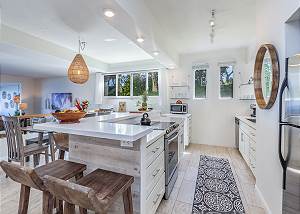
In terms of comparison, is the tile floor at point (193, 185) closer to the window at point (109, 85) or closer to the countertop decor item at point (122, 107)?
the countertop decor item at point (122, 107)

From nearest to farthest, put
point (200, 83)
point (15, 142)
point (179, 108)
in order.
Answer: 1. point (15, 142)
2. point (179, 108)
3. point (200, 83)

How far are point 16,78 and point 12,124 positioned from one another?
7097mm

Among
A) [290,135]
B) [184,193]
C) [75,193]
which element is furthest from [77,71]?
[290,135]

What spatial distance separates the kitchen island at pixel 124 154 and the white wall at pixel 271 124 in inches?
47.4

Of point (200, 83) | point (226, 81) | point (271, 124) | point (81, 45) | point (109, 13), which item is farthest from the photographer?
point (200, 83)

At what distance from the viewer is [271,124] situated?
1.86 m

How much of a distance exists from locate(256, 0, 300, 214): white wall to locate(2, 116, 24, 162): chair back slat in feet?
11.5

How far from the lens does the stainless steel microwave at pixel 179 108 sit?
16.0 ft

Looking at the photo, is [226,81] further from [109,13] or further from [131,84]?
[109,13]

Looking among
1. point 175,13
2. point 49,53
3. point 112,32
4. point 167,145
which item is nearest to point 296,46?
point 167,145

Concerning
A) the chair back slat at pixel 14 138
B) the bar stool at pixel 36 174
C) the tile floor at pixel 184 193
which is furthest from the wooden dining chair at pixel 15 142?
the bar stool at pixel 36 174

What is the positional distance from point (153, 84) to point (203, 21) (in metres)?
2.98

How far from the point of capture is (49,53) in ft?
13.0

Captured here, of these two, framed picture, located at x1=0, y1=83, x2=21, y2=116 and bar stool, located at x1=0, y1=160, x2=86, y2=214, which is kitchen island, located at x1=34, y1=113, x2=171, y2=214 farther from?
framed picture, located at x1=0, y1=83, x2=21, y2=116
